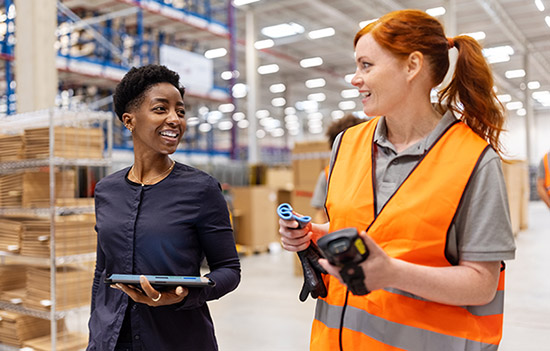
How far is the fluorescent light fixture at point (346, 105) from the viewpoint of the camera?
30375 millimetres

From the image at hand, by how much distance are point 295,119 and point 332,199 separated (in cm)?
3461

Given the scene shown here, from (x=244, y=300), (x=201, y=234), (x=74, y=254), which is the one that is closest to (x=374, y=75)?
(x=201, y=234)

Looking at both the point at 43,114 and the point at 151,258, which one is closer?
the point at 151,258

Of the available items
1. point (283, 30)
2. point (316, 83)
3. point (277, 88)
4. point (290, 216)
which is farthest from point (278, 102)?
point (290, 216)

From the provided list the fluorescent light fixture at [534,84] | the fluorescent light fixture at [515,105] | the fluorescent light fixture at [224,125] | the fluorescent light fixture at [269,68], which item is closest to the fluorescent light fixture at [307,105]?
the fluorescent light fixture at [224,125]

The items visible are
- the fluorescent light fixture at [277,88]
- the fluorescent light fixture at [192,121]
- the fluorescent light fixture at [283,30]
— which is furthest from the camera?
the fluorescent light fixture at [277,88]

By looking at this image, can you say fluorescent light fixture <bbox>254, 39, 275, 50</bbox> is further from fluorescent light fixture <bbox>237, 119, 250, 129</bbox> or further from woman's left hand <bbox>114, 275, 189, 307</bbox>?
woman's left hand <bbox>114, 275, 189, 307</bbox>

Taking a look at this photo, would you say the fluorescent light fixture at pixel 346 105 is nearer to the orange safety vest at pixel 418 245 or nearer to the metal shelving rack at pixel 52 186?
the metal shelving rack at pixel 52 186

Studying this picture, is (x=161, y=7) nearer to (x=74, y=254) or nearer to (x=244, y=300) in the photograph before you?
(x=244, y=300)

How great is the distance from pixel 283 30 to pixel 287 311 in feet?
41.3

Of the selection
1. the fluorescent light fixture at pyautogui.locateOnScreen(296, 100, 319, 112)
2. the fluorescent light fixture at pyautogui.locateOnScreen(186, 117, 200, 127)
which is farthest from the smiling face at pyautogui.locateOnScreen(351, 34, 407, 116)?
the fluorescent light fixture at pyautogui.locateOnScreen(296, 100, 319, 112)

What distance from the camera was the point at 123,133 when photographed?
1148cm

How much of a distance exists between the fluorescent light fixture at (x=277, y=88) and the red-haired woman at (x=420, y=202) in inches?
957

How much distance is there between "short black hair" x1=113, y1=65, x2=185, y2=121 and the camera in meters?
1.79
